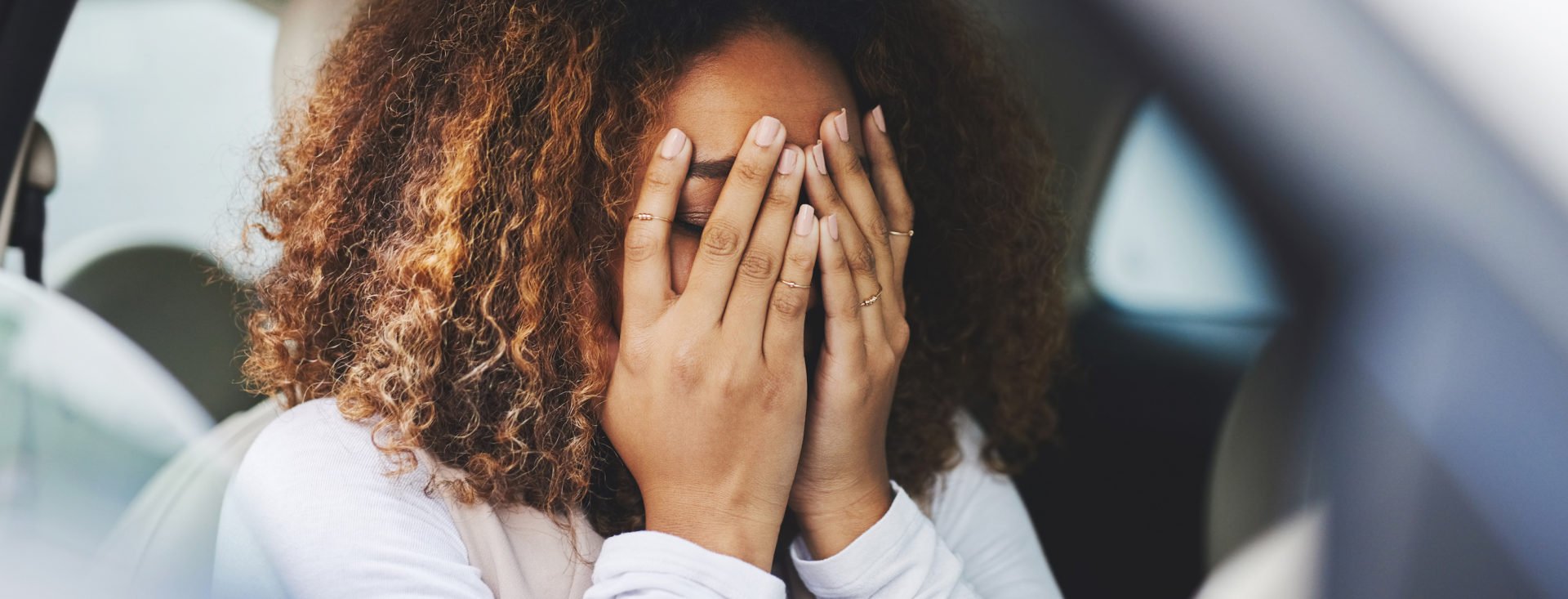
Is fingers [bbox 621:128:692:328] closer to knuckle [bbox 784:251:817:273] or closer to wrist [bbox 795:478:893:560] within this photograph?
knuckle [bbox 784:251:817:273]

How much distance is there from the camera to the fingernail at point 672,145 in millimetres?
1024

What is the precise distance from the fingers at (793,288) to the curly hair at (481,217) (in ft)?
0.60

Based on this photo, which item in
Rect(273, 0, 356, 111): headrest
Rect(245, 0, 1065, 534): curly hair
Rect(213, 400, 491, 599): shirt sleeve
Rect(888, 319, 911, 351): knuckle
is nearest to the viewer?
Rect(213, 400, 491, 599): shirt sleeve

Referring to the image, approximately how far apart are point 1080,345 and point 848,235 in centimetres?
99

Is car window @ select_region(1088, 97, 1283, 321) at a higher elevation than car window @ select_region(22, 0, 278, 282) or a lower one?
higher

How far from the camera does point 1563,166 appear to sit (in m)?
0.51

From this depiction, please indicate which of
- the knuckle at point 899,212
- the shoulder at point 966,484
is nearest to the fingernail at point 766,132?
the knuckle at point 899,212

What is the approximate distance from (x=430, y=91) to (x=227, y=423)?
0.47 meters

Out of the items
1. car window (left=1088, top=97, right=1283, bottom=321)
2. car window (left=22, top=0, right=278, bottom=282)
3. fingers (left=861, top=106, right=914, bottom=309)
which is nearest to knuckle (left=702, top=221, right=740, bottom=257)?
fingers (left=861, top=106, right=914, bottom=309)

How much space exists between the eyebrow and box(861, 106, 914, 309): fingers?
0.21m

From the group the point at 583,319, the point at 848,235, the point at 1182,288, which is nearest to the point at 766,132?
the point at 848,235

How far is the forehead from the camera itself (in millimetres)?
1063

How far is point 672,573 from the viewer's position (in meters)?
0.98

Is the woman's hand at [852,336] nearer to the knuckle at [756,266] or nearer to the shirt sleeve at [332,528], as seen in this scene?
the knuckle at [756,266]
